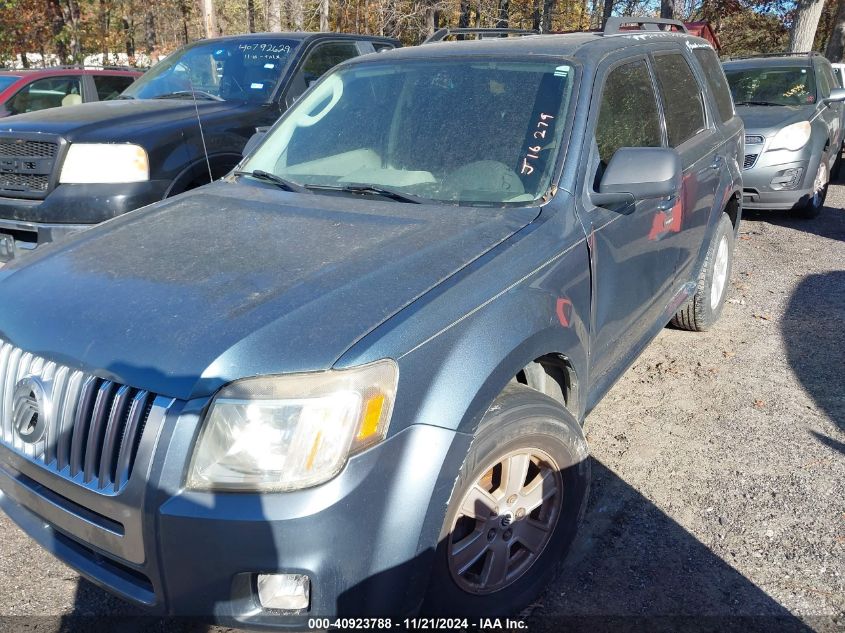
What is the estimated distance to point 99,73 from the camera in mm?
9648

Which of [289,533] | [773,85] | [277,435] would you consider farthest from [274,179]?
[773,85]

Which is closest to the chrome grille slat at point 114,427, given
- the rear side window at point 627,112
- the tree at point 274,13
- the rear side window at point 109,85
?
the rear side window at point 627,112

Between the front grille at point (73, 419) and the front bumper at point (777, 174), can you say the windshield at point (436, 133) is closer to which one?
the front grille at point (73, 419)

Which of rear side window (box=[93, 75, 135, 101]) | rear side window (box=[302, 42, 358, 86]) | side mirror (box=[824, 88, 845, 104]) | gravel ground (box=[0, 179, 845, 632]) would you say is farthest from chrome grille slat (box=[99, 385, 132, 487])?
side mirror (box=[824, 88, 845, 104])

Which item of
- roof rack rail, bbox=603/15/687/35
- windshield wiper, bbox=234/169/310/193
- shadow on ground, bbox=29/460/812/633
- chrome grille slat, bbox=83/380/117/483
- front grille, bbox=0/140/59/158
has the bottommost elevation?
shadow on ground, bbox=29/460/812/633

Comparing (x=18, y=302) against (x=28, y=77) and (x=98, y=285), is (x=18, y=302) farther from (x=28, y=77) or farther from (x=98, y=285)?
(x=28, y=77)

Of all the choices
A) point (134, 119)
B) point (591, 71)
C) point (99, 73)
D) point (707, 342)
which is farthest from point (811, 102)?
point (99, 73)

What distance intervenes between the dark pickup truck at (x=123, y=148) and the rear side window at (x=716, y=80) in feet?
10.6

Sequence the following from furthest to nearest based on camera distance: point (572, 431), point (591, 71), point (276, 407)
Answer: point (591, 71) < point (572, 431) < point (276, 407)

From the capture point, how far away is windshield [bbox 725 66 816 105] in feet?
30.7

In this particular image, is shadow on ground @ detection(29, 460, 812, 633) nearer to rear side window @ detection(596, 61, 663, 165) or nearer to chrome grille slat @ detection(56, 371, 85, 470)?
chrome grille slat @ detection(56, 371, 85, 470)

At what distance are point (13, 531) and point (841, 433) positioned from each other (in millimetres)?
4038

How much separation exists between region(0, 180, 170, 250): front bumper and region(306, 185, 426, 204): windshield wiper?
230 cm

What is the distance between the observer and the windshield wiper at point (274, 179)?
10.9 feet
